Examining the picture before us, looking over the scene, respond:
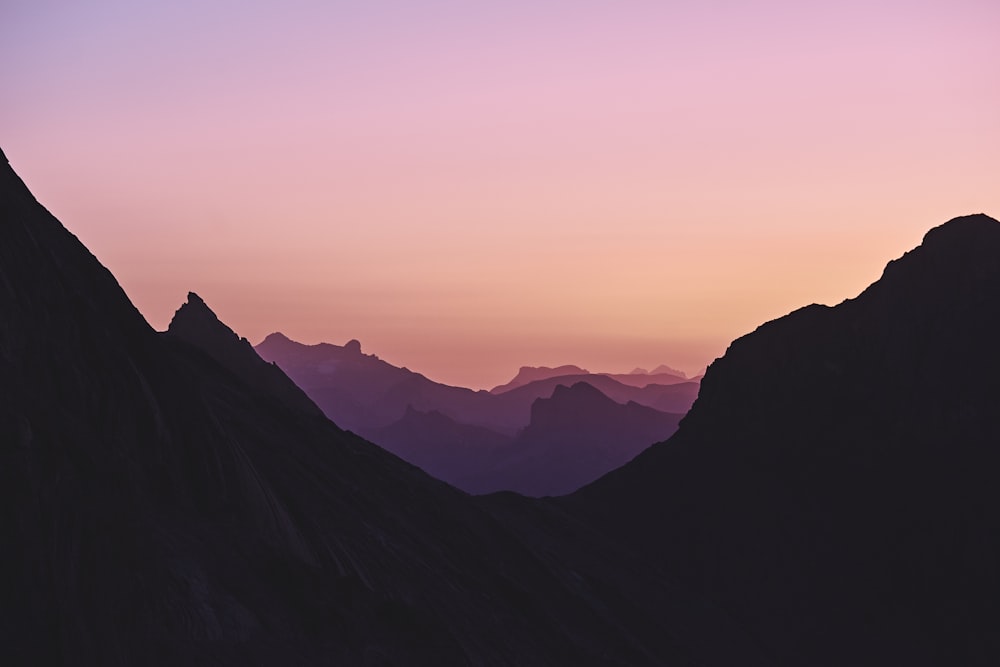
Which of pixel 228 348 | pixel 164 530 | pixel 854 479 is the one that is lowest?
→ pixel 164 530

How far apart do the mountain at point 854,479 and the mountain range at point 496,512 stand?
0.85 ft

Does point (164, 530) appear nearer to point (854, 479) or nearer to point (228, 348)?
point (228, 348)

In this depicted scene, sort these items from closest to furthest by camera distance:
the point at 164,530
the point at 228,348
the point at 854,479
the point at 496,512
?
the point at 164,530
the point at 496,512
the point at 228,348
the point at 854,479

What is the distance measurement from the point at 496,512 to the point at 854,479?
124 feet

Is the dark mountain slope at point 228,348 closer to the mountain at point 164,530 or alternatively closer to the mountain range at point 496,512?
the mountain range at point 496,512

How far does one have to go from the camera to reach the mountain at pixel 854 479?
10219 cm

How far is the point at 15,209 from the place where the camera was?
1537 inches

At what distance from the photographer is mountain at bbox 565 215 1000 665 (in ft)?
335

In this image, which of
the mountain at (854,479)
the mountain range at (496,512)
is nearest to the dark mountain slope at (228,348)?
the mountain range at (496,512)

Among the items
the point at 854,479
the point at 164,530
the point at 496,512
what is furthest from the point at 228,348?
the point at 164,530

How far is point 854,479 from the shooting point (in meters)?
116

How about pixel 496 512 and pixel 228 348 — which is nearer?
pixel 496 512

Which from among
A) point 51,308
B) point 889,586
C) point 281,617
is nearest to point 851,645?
point 889,586

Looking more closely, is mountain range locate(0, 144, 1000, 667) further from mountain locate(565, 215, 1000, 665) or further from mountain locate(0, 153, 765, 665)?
mountain locate(565, 215, 1000, 665)
